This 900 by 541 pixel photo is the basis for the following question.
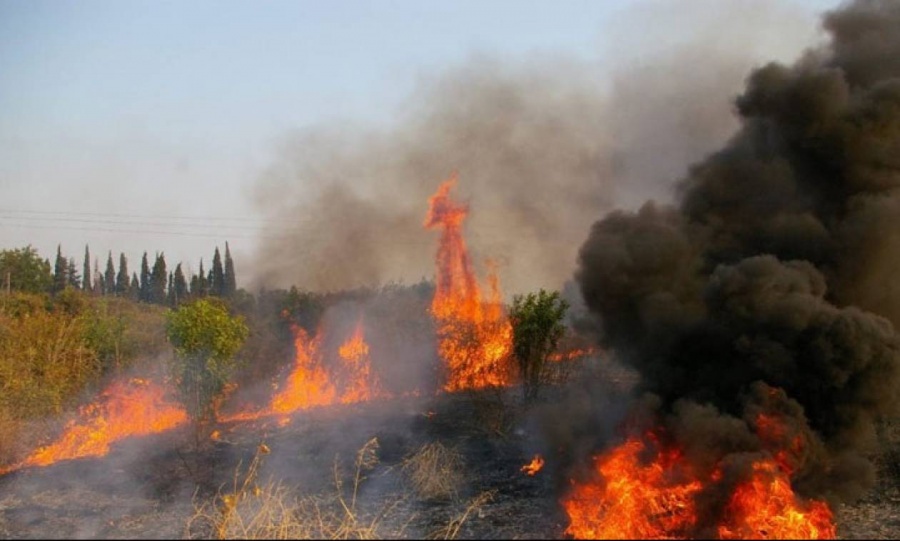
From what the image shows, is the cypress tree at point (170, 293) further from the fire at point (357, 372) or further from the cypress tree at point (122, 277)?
the fire at point (357, 372)

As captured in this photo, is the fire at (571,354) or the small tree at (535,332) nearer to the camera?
the small tree at (535,332)

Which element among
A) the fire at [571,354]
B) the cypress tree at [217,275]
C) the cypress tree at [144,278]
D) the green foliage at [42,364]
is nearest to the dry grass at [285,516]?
the fire at [571,354]

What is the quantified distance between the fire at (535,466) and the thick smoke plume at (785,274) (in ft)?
11.2

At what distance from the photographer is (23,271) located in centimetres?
5816

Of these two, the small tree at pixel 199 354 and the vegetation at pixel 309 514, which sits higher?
the small tree at pixel 199 354

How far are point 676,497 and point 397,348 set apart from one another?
702 inches

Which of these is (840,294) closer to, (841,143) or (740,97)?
(841,143)

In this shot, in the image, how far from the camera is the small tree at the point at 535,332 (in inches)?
793

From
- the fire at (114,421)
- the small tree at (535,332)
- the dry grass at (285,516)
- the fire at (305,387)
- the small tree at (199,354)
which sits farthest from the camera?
the fire at (305,387)

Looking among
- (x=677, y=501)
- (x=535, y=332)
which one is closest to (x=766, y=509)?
(x=677, y=501)

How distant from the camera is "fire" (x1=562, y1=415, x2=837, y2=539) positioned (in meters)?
11.1

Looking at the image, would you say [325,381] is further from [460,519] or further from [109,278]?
[109,278]

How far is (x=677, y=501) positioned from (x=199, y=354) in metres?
14.7

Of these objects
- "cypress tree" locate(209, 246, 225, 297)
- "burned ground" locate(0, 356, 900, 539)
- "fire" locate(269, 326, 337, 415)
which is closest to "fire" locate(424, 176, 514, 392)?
"burned ground" locate(0, 356, 900, 539)
